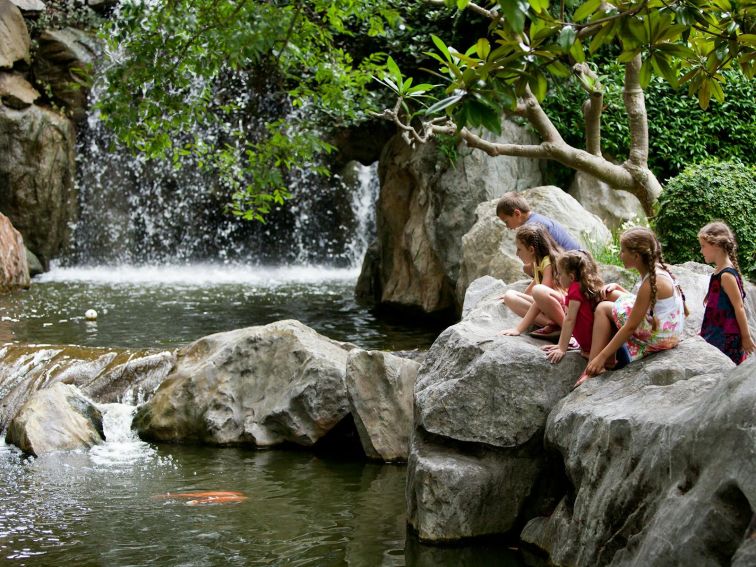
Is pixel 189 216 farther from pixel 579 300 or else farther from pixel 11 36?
pixel 579 300

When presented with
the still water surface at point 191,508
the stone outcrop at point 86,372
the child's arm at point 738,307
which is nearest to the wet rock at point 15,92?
the still water surface at point 191,508

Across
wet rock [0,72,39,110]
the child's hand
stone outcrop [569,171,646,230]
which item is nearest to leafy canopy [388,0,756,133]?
the child's hand

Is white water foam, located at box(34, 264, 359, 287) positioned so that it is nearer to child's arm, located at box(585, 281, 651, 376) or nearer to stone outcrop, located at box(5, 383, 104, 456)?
stone outcrop, located at box(5, 383, 104, 456)

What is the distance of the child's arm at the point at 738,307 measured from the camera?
6.33m

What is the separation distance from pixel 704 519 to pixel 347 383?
4436 millimetres

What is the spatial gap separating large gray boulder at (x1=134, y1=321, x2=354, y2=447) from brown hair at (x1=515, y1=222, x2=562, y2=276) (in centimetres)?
246

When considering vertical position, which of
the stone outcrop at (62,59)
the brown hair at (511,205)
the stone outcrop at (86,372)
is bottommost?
the stone outcrop at (86,372)

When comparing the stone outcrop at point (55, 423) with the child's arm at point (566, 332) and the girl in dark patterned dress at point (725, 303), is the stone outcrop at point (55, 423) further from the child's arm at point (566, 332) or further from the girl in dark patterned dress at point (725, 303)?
the girl in dark patterned dress at point (725, 303)

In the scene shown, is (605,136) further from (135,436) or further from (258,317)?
(135,436)

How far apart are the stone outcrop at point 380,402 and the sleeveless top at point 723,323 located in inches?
104

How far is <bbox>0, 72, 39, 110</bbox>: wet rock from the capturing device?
18141 millimetres

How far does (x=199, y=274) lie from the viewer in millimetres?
18875

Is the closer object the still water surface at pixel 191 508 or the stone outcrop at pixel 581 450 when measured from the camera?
the stone outcrop at pixel 581 450

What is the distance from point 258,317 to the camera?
1373 cm
